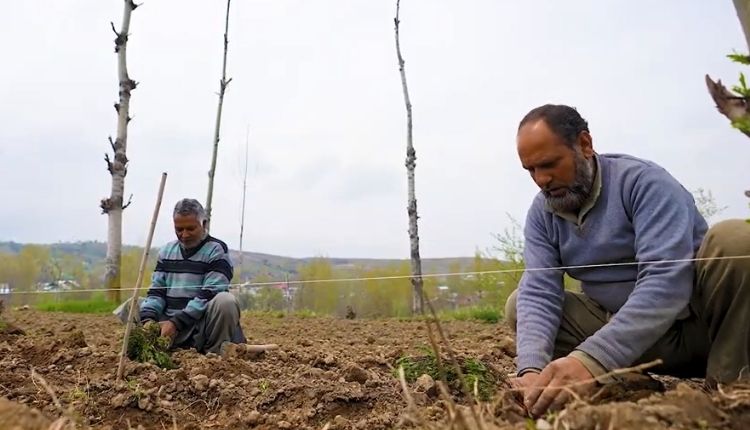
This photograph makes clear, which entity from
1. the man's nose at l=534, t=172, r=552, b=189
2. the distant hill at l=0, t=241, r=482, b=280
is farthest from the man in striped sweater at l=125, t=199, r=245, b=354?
the distant hill at l=0, t=241, r=482, b=280

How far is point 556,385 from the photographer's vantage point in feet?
7.00

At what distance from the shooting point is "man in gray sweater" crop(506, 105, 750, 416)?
230cm

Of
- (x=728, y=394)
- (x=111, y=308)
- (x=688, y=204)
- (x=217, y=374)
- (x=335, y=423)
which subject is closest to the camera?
(x=728, y=394)

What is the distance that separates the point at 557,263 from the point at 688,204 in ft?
1.91

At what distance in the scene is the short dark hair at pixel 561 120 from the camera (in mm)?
2621

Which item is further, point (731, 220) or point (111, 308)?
point (111, 308)

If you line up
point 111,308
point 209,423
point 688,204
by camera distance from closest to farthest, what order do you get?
point 688,204
point 209,423
point 111,308

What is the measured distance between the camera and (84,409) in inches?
124

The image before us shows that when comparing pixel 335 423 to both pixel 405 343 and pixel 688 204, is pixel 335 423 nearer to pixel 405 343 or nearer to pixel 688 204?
pixel 688 204

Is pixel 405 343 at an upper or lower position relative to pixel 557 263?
lower

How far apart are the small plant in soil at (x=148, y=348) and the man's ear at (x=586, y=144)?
286 centimetres

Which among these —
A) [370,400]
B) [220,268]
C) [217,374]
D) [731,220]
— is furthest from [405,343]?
[731,220]

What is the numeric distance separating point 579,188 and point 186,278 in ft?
11.0

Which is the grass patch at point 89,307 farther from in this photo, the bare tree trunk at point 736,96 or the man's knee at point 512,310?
the bare tree trunk at point 736,96
